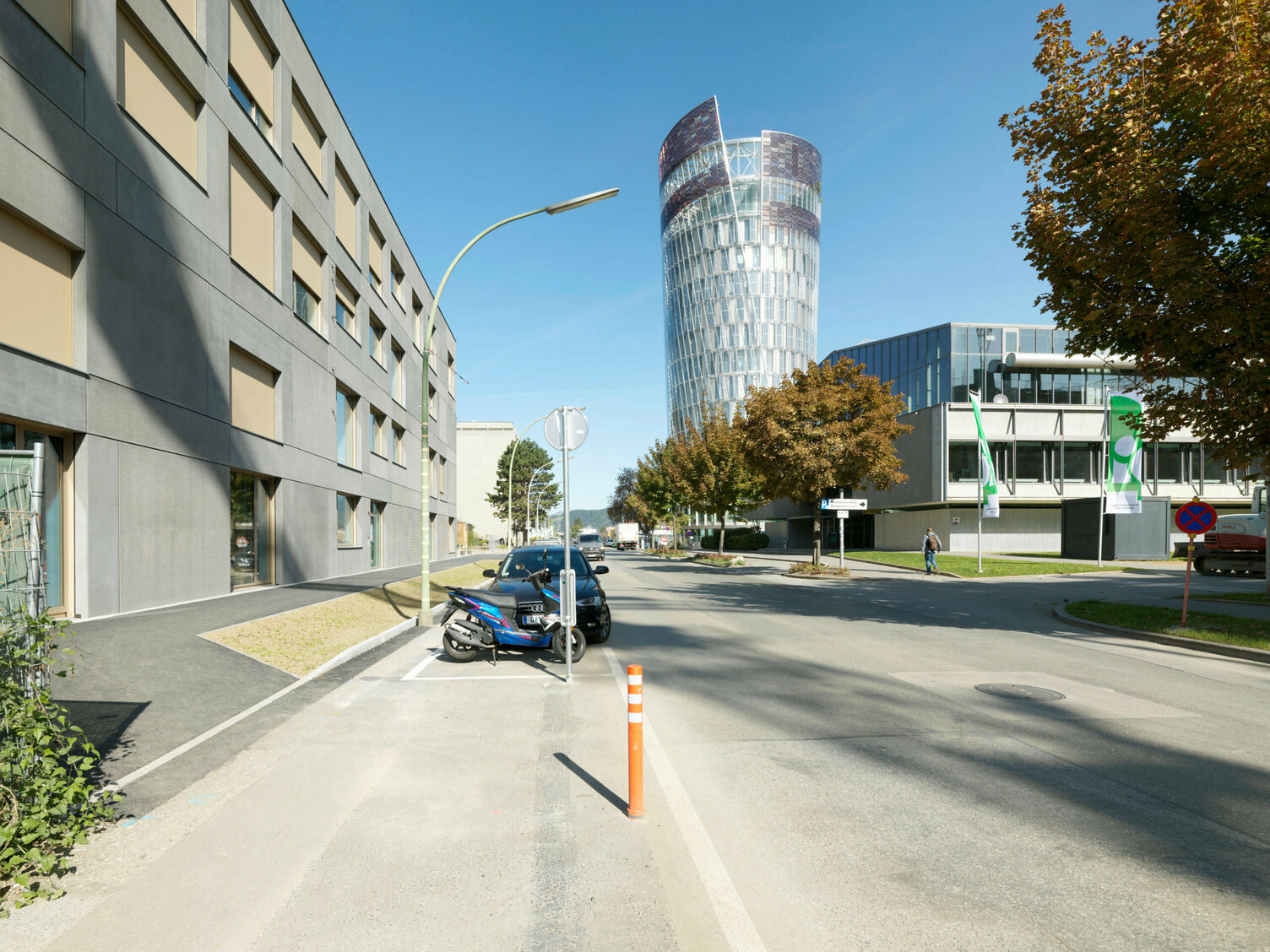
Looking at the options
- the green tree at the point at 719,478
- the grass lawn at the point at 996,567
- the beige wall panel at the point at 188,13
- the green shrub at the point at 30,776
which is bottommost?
the grass lawn at the point at 996,567

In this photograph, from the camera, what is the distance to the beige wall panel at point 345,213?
25875 mm

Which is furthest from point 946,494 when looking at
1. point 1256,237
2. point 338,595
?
point 338,595

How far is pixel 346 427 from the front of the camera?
26766mm

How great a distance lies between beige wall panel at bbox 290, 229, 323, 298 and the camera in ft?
69.5

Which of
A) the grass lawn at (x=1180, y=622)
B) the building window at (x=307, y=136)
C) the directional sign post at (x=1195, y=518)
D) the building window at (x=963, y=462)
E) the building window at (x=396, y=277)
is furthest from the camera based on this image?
the building window at (x=963, y=462)

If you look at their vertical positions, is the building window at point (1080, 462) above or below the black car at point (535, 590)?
above

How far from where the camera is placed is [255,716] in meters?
6.96

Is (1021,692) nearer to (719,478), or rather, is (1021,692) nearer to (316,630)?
(316,630)

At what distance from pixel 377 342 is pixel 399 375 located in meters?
4.03

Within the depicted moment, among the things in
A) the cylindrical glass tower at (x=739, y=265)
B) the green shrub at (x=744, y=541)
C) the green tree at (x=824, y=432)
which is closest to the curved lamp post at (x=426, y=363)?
the green tree at (x=824, y=432)

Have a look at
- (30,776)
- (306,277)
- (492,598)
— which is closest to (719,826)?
(30,776)

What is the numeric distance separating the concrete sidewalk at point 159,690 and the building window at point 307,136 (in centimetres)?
1615

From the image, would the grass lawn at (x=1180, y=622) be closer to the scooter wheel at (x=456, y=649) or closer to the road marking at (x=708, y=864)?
the road marking at (x=708, y=864)

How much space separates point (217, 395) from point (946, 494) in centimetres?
3939
